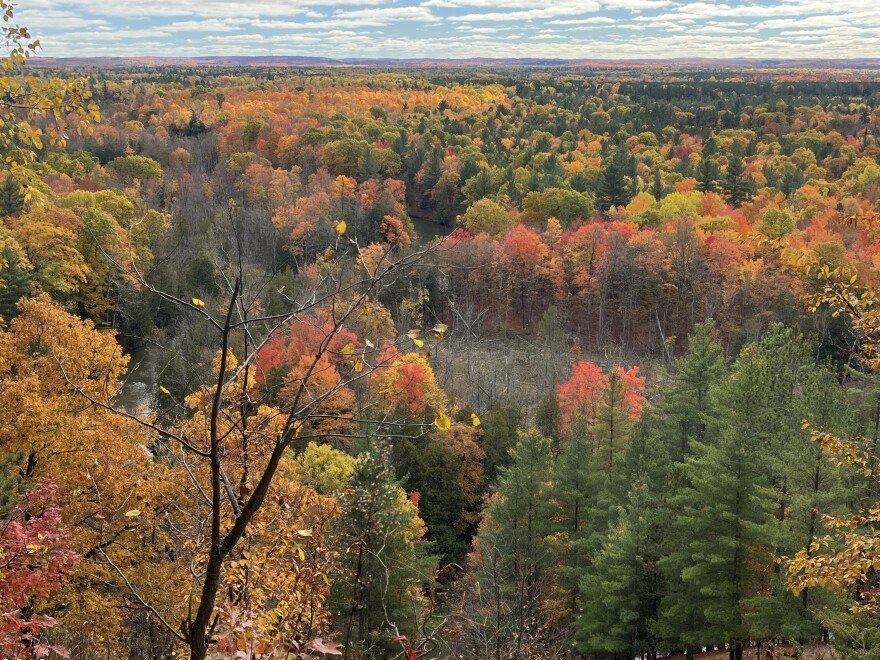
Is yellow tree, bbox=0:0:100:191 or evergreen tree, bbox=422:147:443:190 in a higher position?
yellow tree, bbox=0:0:100:191

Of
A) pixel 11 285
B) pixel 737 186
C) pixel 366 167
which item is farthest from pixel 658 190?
pixel 11 285

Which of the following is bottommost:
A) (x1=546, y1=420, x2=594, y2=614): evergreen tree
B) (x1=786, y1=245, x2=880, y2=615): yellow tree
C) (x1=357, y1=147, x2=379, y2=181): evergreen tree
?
(x1=546, y1=420, x2=594, y2=614): evergreen tree

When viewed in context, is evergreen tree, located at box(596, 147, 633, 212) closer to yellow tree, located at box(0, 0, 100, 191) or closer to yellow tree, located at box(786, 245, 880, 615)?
yellow tree, located at box(786, 245, 880, 615)

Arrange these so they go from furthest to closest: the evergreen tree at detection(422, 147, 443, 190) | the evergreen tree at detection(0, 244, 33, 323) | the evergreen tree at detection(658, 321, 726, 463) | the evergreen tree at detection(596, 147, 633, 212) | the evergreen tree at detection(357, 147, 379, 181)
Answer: the evergreen tree at detection(422, 147, 443, 190)
the evergreen tree at detection(357, 147, 379, 181)
the evergreen tree at detection(596, 147, 633, 212)
the evergreen tree at detection(0, 244, 33, 323)
the evergreen tree at detection(658, 321, 726, 463)

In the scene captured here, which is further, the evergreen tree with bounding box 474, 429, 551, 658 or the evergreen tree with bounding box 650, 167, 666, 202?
the evergreen tree with bounding box 650, 167, 666, 202

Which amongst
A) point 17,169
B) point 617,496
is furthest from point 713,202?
point 17,169

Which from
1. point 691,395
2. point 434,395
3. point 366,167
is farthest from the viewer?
point 366,167

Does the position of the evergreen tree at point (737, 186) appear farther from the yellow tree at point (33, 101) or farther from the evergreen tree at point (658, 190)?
the yellow tree at point (33, 101)

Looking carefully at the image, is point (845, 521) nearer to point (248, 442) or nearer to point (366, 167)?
point (248, 442)

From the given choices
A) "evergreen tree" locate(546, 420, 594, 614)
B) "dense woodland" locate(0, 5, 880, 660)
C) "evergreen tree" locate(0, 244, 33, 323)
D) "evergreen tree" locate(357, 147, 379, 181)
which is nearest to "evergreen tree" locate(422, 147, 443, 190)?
"dense woodland" locate(0, 5, 880, 660)

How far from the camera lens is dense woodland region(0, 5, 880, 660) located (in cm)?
600

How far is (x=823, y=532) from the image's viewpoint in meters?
15.8

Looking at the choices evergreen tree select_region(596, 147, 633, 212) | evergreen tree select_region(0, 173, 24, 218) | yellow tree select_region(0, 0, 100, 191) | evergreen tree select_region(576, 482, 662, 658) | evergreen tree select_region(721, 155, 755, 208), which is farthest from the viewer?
evergreen tree select_region(596, 147, 633, 212)

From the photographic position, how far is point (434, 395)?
1134 inches
